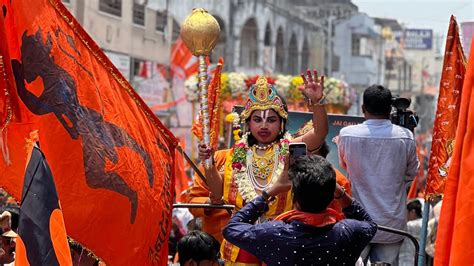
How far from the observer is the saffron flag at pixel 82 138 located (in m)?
6.22

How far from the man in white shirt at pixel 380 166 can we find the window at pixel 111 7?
63.6ft

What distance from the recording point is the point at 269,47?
5444cm

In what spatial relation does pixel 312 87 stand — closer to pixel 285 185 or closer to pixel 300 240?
pixel 285 185

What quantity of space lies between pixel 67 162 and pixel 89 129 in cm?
28

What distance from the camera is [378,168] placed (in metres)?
7.36

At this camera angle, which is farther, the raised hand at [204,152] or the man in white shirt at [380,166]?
the man in white shirt at [380,166]

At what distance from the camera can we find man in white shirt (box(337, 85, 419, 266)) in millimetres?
7359

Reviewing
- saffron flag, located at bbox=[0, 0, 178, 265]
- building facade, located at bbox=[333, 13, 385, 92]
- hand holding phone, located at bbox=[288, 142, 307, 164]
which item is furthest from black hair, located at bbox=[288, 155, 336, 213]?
building facade, located at bbox=[333, 13, 385, 92]

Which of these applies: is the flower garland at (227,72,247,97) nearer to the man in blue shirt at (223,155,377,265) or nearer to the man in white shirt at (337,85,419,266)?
the man in white shirt at (337,85,419,266)

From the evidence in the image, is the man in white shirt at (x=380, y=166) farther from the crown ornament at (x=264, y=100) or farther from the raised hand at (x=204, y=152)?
the raised hand at (x=204, y=152)

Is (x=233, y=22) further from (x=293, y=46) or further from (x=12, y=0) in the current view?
(x=12, y=0)

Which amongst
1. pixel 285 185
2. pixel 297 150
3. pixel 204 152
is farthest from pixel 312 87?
pixel 285 185

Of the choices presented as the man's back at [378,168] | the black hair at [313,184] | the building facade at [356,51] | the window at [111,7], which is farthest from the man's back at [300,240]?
the building facade at [356,51]

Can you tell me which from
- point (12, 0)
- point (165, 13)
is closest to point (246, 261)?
point (12, 0)
